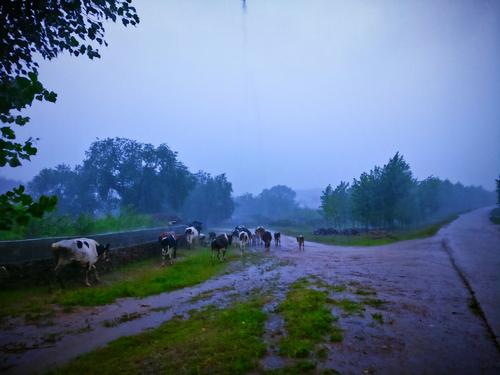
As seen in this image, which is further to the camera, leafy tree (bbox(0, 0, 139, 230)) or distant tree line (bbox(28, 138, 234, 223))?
distant tree line (bbox(28, 138, 234, 223))

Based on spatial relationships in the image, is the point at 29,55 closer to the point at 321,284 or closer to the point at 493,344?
the point at 493,344

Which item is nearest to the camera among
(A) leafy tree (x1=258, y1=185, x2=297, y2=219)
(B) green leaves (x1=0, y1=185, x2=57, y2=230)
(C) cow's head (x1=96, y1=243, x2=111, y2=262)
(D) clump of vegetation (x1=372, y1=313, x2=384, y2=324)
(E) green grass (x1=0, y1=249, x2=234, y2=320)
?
(B) green leaves (x1=0, y1=185, x2=57, y2=230)

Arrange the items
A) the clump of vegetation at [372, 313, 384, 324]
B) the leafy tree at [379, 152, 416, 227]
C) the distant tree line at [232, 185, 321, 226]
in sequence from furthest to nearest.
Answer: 1. the distant tree line at [232, 185, 321, 226]
2. the leafy tree at [379, 152, 416, 227]
3. the clump of vegetation at [372, 313, 384, 324]

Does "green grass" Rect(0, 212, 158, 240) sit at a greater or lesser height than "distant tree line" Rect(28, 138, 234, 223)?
lesser

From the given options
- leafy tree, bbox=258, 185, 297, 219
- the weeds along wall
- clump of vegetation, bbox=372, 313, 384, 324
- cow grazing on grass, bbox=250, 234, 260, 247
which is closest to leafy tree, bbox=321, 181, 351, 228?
cow grazing on grass, bbox=250, 234, 260, 247

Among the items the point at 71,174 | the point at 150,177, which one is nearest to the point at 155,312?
the point at 150,177

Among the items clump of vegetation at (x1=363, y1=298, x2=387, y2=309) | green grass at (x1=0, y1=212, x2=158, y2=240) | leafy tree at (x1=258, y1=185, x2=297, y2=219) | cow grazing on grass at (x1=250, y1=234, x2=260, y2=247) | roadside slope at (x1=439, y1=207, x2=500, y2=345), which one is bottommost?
clump of vegetation at (x1=363, y1=298, x2=387, y2=309)

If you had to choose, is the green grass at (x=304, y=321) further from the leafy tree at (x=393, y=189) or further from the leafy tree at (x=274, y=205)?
the leafy tree at (x=274, y=205)

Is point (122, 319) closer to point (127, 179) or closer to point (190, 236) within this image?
point (190, 236)

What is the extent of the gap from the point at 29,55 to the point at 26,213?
5287mm

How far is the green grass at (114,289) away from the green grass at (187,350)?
4.44 m

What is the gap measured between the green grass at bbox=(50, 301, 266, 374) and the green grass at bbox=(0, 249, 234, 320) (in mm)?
4439

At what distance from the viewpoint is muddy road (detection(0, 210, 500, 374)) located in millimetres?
6406

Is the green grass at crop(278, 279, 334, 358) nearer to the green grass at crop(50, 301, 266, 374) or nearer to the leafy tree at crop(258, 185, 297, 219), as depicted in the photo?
the green grass at crop(50, 301, 266, 374)
